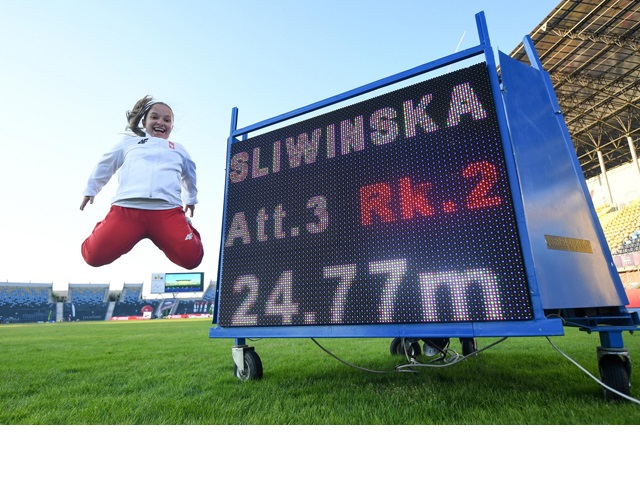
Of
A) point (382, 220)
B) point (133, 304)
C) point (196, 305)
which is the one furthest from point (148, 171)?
point (196, 305)

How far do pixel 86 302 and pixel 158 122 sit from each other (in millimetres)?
47413

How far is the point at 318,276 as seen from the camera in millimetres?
2615

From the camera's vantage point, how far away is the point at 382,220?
8.04 ft

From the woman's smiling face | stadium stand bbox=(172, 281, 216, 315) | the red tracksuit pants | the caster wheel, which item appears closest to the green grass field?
the caster wheel

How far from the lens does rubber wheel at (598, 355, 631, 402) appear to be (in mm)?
2090

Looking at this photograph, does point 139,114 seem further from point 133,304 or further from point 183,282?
point 133,304

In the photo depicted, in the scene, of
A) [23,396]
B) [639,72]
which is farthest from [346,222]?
[639,72]

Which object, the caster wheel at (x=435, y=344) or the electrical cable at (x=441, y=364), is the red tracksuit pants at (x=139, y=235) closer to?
the electrical cable at (x=441, y=364)

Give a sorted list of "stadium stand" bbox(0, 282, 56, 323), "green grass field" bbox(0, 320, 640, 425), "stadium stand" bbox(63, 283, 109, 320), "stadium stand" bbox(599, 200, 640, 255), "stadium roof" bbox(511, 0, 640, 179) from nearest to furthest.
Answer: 1. "green grass field" bbox(0, 320, 640, 425)
2. "stadium roof" bbox(511, 0, 640, 179)
3. "stadium stand" bbox(599, 200, 640, 255)
4. "stadium stand" bbox(0, 282, 56, 323)
5. "stadium stand" bbox(63, 283, 109, 320)

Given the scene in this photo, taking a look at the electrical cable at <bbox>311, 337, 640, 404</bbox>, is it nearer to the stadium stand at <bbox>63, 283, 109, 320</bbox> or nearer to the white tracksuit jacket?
the white tracksuit jacket

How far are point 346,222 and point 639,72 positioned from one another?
82.2 feet

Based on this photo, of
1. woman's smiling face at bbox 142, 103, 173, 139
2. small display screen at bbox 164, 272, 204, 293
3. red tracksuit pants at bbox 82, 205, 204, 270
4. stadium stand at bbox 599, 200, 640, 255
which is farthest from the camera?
small display screen at bbox 164, 272, 204, 293

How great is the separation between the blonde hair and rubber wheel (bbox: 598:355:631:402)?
15.2 feet
